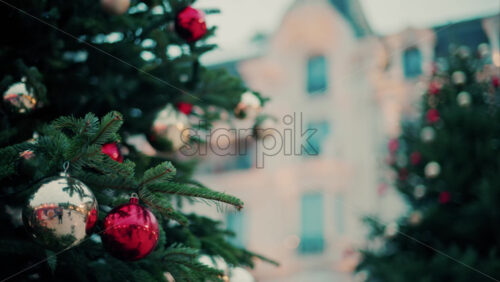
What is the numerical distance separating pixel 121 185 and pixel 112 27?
135 cm

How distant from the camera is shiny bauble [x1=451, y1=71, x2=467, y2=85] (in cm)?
692

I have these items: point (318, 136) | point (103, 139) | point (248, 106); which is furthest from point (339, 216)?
point (103, 139)

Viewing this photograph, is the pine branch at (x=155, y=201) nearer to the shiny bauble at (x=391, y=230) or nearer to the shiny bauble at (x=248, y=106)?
the shiny bauble at (x=248, y=106)

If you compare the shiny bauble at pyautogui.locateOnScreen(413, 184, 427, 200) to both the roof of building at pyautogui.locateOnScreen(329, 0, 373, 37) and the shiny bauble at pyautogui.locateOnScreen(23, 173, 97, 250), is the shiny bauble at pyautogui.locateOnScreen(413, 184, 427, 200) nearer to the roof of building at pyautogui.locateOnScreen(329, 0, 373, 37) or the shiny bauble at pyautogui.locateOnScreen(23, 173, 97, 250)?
the shiny bauble at pyautogui.locateOnScreen(23, 173, 97, 250)

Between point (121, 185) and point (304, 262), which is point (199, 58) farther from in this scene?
point (304, 262)

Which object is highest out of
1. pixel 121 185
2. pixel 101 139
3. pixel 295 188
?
pixel 101 139

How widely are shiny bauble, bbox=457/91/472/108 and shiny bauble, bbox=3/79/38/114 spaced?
583 cm

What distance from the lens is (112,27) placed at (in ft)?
9.28

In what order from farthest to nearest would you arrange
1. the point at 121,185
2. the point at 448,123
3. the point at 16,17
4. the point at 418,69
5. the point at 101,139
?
the point at 418,69 → the point at 448,123 → the point at 16,17 → the point at 121,185 → the point at 101,139

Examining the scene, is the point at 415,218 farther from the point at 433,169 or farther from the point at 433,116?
the point at 433,116

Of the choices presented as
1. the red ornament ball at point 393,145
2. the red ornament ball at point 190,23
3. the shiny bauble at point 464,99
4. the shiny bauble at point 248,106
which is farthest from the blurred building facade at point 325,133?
the red ornament ball at point 190,23

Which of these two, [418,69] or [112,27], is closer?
[112,27]

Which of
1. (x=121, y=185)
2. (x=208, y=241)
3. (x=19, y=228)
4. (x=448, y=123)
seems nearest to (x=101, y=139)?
(x=121, y=185)

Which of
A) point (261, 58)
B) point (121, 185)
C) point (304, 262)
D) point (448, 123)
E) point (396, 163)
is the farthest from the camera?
point (261, 58)
